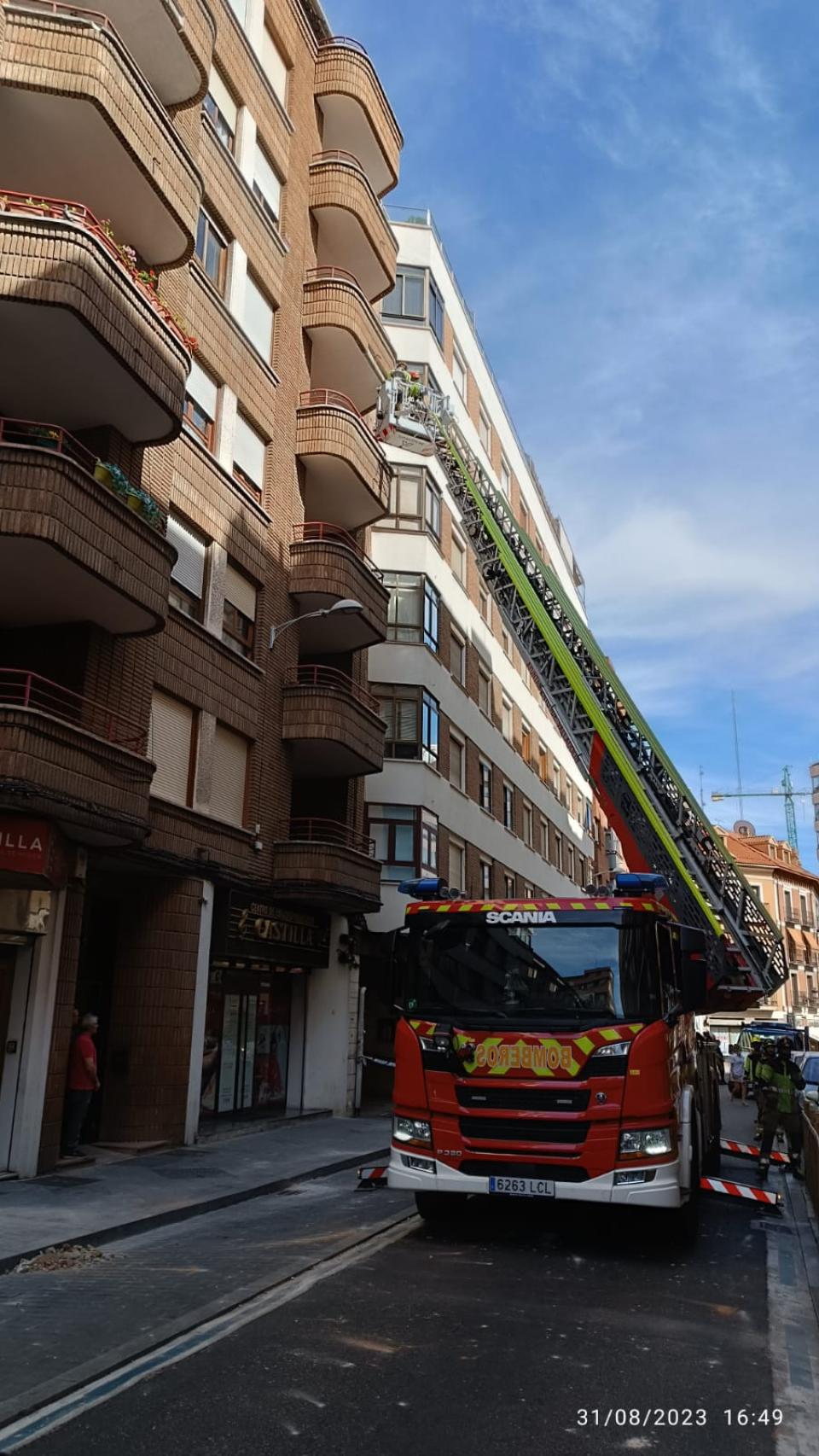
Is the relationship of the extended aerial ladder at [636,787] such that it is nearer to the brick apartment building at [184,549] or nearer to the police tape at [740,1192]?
the brick apartment building at [184,549]

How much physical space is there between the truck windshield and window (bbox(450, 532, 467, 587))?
21.1m

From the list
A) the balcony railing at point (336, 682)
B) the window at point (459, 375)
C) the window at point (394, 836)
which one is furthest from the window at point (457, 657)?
the window at point (459, 375)

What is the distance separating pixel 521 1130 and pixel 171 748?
9215mm

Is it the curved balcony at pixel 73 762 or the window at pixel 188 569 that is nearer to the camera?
the curved balcony at pixel 73 762

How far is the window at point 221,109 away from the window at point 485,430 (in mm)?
16330

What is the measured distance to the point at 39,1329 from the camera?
6.46 m

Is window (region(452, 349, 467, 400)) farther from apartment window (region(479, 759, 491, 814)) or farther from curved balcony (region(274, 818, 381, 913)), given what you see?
curved balcony (region(274, 818, 381, 913))

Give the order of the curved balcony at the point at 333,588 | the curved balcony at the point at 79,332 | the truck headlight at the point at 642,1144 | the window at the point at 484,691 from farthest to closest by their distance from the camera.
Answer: the window at the point at 484,691, the curved balcony at the point at 333,588, the curved balcony at the point at 79,332, the truck headlight at the point at 642,1144

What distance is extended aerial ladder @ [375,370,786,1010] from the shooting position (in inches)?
623

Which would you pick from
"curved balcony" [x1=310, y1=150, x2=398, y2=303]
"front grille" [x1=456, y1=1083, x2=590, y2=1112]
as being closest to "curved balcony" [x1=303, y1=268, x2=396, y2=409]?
"curved balcony" [x1=310, y1=150, x2=398, y2=303]

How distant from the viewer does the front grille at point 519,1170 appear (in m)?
8.41

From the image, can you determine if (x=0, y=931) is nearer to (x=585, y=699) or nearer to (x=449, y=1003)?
(x=449, y=1003)

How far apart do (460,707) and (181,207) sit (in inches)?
645

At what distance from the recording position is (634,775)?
15.9 metres
